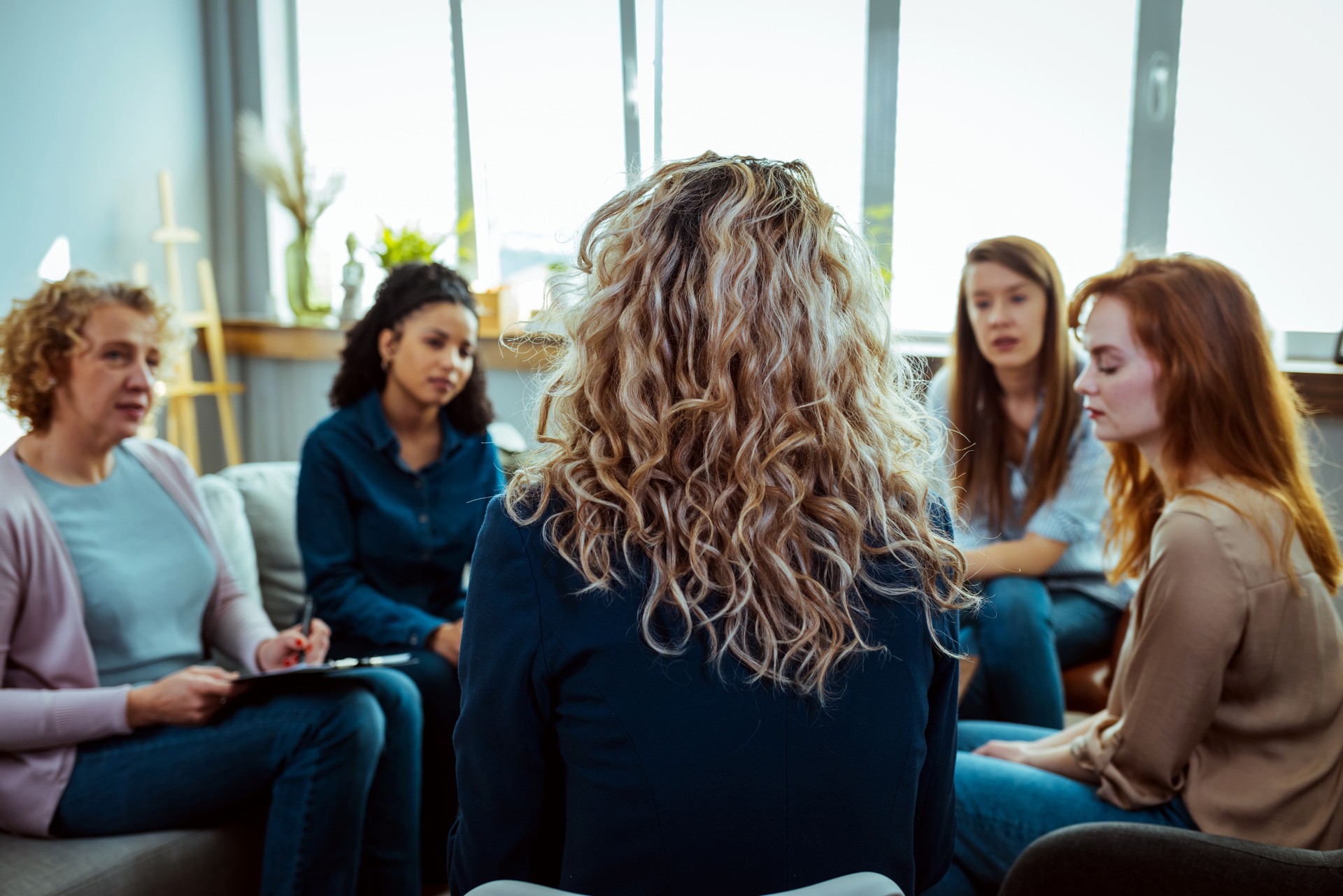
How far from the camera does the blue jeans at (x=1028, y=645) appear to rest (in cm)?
207

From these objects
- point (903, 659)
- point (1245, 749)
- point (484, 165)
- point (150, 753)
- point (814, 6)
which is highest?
point (814, 6)

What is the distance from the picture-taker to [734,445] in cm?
90

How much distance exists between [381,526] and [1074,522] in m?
1.52

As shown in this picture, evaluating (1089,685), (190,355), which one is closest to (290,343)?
(190,355)

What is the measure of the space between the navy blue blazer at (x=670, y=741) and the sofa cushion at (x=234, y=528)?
5.13 ft

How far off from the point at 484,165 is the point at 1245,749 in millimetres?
3466

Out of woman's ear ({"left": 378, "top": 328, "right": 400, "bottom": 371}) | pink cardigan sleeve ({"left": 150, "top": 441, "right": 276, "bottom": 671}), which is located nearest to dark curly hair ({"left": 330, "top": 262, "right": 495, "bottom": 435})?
woman's ear ({"left": 378, "top": 328, "right": 400, "bottom": 371})

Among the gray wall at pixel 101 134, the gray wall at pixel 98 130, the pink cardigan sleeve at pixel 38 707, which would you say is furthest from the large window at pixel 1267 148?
the gray wall at pixel 101 134

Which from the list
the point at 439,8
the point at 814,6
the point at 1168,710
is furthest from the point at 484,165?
the point at 1168,710

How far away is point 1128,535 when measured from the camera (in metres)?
1.74

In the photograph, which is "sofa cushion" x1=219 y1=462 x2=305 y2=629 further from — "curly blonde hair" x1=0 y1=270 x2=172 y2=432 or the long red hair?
the long red hair

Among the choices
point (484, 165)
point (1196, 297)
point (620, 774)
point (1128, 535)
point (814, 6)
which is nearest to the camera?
point (620, 774)

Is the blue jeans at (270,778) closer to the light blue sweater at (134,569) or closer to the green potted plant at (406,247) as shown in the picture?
the light blue sweater at (134,569)

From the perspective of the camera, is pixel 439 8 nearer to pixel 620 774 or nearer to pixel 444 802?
pixel 444 802
